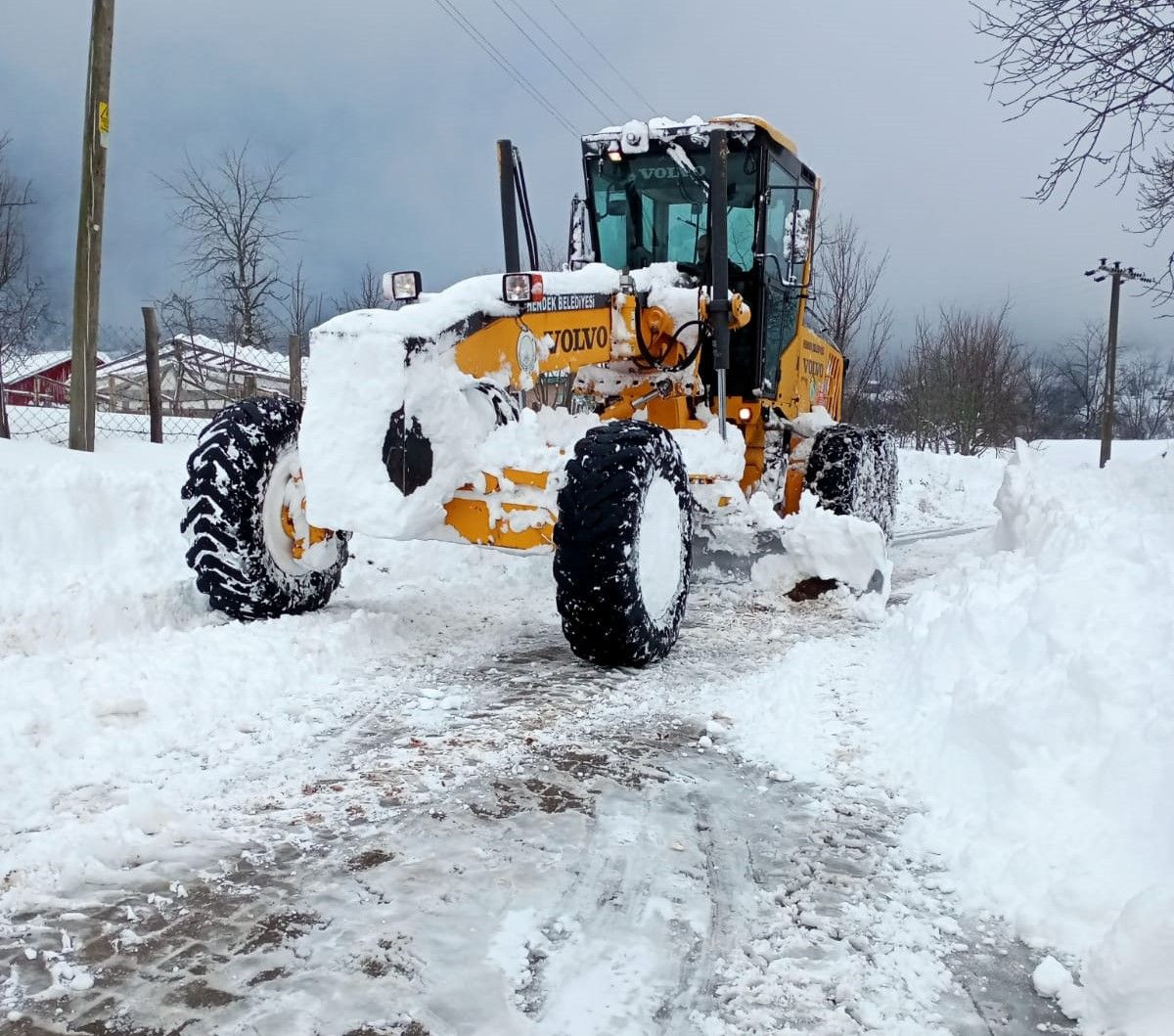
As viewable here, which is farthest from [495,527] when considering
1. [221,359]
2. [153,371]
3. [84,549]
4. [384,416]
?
[221,359]

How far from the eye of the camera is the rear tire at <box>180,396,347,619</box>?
214 inches

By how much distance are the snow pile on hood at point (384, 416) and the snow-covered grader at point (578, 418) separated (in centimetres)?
1

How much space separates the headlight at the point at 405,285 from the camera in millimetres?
5250

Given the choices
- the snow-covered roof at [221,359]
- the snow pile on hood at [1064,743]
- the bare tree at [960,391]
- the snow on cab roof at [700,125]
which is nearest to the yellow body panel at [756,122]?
the snow on cab roof at [700,125]

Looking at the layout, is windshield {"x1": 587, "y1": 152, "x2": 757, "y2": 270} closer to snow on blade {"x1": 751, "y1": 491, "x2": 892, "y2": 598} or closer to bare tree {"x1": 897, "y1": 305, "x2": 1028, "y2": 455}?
snow on blade {"x1": 751, "y1": 491, "x2": 892, "y2": 598}

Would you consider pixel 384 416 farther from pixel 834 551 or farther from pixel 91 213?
pixel 91 213

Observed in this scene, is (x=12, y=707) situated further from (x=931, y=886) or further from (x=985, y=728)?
(x=985, y=728)

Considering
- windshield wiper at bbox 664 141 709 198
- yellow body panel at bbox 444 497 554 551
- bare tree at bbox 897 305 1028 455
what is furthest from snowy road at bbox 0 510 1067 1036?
bare tree at bbox 897 305 1028 455

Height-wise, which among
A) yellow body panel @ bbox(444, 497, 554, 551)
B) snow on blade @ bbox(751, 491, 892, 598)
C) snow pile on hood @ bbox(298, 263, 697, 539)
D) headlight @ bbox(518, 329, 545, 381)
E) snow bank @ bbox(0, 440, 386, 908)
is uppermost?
headlight @ bbox(518, 329, 545, 381)

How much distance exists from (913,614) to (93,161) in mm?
8186

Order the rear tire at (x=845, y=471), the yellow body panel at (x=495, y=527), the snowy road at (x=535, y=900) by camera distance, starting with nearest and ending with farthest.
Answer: the snowy road at (x=535, y=900), the yellow body panel at (x=495, y=527), the rear tire at (x=845, y=471)

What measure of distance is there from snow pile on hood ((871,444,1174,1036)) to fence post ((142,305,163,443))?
9031 mm

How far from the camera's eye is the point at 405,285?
207 inches

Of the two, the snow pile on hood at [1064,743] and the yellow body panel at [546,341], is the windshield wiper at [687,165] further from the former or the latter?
the snow pile on hood at [1064,743]
